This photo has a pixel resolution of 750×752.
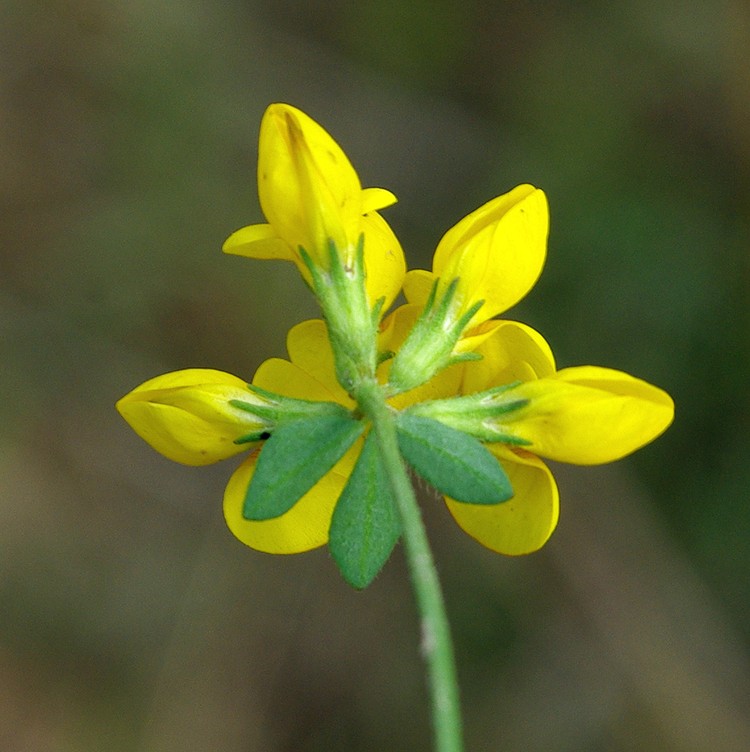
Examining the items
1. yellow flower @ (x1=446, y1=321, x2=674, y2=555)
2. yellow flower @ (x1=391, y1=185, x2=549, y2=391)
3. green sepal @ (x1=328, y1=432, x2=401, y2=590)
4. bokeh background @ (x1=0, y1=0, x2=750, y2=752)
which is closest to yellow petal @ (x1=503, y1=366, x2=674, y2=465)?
yellow flower @ (x1=446, y1=321, x2=674, y2=555)

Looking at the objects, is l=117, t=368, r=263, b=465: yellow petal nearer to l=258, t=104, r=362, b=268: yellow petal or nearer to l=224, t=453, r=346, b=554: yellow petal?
l=224, t=453, r=346, b=554: yellow petal

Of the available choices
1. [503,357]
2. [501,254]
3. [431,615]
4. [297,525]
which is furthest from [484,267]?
[431,615]

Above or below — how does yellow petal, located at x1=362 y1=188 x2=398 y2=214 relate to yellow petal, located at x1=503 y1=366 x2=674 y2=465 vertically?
above

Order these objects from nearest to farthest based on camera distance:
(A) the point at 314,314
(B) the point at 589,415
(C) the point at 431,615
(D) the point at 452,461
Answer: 1. (C) the point at 431,615
2. (D) the point at 452,461
3. (B) the point at 589,415
4. (A) the point at 314,314

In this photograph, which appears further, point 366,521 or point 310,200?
point 310,200

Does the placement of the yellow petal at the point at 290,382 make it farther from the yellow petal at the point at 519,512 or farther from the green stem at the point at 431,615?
the green stem at the point at 431,615

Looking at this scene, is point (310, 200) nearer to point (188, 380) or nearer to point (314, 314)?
point (188, 380)

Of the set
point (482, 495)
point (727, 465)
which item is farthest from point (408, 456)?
point (727, 465)

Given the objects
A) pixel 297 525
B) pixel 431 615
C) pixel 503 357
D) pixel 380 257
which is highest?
pixel 380 257
